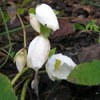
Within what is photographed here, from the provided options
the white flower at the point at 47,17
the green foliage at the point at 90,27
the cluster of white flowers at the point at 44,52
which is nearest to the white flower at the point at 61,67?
the cluster of white flowers at the point at 44,52

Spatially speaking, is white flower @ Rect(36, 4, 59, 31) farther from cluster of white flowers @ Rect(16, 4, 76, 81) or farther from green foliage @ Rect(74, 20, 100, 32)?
green foliage @ Rect(74, 20, 100, 32)

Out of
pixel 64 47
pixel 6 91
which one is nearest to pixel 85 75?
pixel 6 91

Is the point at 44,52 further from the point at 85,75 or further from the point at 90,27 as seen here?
the point at 90,27

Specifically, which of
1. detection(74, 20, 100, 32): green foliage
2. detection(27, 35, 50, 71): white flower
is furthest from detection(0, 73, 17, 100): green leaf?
detection(74, 20, 100, 32): green foliage

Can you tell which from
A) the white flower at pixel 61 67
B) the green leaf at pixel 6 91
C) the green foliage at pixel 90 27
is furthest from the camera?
the green foliage at pixel 90 27

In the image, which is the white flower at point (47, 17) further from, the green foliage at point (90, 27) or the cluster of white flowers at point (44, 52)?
the green foliage at point (90, 27)

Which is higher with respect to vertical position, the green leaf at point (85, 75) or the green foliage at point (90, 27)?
the green leaf at point (85, 75)

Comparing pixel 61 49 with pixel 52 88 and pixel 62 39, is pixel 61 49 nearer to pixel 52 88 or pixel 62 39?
pixel 62 39

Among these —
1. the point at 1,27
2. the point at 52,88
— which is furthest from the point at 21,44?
the point at 52,88
